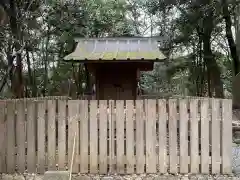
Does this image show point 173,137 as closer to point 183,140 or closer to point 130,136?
point 183,140

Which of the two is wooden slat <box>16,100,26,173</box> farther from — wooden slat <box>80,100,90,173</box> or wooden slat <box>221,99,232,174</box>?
wooden slat <box>221,99,232,174</box>

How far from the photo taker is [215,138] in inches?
219

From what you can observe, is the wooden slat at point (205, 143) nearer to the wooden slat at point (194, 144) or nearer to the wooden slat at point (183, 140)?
the wooden slat at point (194, 144)

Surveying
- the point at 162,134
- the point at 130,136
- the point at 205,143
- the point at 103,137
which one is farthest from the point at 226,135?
the point at 103,137

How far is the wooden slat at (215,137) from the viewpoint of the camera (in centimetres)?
552

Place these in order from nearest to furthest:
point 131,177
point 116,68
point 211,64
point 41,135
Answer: point 131,177 < point 41,135 < point 116,68 < point 211,64

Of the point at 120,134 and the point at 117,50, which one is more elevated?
the point at 117,50

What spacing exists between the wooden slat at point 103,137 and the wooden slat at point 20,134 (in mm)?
1282

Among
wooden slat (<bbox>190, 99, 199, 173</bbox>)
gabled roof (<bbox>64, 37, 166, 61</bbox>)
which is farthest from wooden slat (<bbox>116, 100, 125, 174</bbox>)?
gabled roof (<bbox>64, 37, 166, 61</bbox>)

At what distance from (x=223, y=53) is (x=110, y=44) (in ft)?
43.9

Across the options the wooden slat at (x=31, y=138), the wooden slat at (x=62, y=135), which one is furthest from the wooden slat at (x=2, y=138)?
the wooden slat at (x=62, y=135)

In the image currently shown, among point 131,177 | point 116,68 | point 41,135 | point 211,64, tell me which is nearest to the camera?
point 131,177

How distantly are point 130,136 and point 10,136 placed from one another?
200 centimetres

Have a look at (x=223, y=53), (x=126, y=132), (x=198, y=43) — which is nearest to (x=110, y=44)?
(x=126, y=132)
